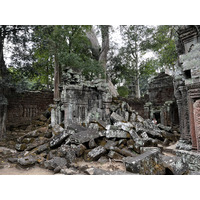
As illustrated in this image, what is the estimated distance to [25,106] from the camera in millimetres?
9008

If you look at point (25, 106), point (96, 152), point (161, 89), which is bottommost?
point (96, 152)

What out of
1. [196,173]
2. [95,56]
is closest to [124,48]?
[95,56]

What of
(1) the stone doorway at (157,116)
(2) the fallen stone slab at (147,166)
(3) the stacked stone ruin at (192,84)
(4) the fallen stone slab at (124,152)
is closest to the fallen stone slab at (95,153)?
(4) the fallen stone slab at (124,152)

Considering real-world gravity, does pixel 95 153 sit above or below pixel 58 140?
below

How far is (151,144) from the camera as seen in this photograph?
178 inches

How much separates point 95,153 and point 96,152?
0.12 ft

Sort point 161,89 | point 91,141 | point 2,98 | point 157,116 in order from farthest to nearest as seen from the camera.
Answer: point 157,116
point 161,89
point 2,98
point 91,141

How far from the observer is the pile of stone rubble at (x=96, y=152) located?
2660mm

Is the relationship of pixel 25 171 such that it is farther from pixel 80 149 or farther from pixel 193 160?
pixel 193 160

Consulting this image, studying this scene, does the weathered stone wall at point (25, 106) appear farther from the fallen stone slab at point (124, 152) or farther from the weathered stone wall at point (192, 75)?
the weathered stone wall at point (192, 75)

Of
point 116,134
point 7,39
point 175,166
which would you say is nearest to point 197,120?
point 175,166

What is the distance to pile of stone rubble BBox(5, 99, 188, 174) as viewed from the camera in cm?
266

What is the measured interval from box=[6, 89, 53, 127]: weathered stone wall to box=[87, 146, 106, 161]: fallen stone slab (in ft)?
20.2

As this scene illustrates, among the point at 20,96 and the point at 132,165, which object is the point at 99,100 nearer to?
the point at 132,165
